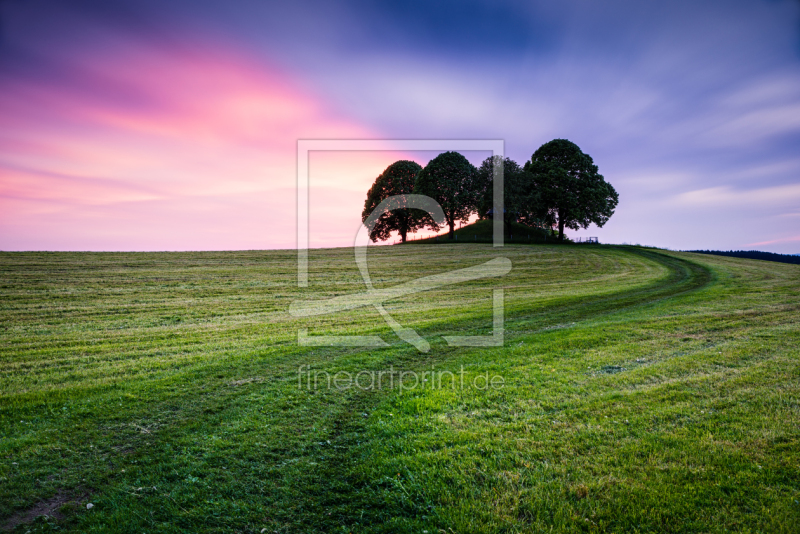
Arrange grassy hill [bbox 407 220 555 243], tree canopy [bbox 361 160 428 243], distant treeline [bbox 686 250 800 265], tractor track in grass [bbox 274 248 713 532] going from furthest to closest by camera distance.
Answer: grassy hill [bbox 407 220 555 243] < tree canopy [bbox 361 160 428 243] < distant treeline [bbox 686 250 800 265] < tractor track in grass [bbox 274 248 713 532]

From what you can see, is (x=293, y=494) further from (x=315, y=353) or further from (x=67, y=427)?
(x=315, y=353)

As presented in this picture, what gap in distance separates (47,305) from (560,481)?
24.1m

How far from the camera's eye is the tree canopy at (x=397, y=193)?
6285cm

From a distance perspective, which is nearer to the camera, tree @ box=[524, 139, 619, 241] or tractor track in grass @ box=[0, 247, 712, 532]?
tractor track in grass @ box=[0, 247, 712, 532]

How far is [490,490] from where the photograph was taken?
5.44m

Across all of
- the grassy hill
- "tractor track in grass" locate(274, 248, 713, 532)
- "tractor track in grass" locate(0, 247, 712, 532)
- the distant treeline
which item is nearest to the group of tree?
the grassy hill

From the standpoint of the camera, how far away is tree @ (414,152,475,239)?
2334 inches

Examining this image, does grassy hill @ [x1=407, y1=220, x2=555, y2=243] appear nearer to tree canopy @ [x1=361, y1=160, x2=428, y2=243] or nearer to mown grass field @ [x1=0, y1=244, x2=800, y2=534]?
tree canopy @ [x1=361, y1=160, x2=428, y2=243]

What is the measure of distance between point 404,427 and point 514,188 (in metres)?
55.0

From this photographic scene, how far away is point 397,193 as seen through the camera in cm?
6350

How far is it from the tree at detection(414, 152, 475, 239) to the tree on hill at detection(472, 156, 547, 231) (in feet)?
4.85

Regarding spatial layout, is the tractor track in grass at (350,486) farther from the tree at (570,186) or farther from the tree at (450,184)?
the tree at (570,186)

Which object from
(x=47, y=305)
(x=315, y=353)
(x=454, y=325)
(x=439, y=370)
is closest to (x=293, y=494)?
(x=439, y=370)

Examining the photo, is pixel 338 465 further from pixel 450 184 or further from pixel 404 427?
pixel 450 184
